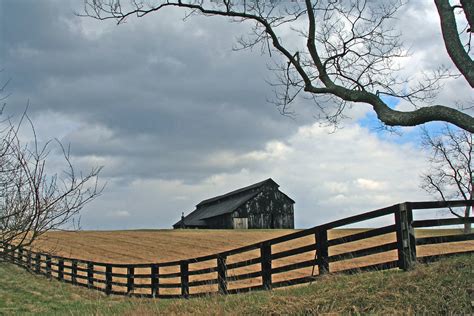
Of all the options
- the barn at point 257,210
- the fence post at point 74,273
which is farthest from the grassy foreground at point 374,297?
the barn at point 257,210

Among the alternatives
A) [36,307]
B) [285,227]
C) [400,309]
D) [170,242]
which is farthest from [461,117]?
[285,227]

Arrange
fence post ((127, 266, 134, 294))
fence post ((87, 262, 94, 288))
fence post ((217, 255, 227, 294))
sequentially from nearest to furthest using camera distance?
1. fence post ((217, 255, 227, 294))
2. fence post ((127, 266, 134, 294))
3. fence post ((87, 262, 94, 288))

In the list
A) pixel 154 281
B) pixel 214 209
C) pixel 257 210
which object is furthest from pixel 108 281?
pixel 214 209

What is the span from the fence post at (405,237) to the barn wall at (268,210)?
177ft

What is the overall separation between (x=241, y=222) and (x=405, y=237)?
177 ft

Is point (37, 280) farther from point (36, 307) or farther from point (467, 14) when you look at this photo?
point (467, 14)

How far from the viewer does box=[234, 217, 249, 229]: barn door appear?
203 ft

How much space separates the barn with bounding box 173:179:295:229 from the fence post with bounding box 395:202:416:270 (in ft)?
176

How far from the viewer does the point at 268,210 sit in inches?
2518

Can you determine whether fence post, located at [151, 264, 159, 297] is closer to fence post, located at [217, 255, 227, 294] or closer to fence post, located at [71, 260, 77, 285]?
fence post, located at [217, 255, 227, 294]

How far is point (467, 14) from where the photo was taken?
8.33m

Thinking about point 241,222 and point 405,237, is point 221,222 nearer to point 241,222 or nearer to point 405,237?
point 241,222

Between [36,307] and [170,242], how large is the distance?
101 ft

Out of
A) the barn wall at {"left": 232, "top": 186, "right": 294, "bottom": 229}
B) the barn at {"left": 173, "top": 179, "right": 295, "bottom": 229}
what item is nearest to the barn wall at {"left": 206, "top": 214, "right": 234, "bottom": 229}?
the barn at {"left": 173, "top": 179, "right": 295, "bottom": 229}
